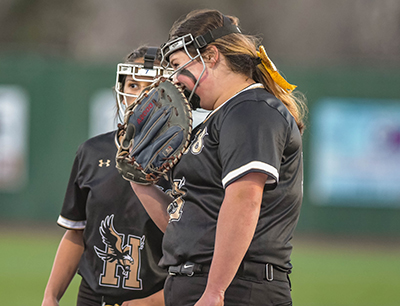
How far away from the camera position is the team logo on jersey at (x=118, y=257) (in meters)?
3.03

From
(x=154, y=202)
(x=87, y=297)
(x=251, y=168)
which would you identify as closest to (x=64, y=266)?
(x=87, y=297)

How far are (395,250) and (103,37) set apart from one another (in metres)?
14.0

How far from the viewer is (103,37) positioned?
21422 mm

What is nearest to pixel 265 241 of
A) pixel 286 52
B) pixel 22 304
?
pixel 22 304

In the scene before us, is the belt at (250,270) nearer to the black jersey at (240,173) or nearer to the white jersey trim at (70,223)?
the black jersey at (240,173)

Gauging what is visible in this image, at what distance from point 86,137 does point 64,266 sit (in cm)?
861

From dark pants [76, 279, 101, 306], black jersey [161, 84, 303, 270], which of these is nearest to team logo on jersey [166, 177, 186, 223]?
black jersey [161, 84, 303, 270]

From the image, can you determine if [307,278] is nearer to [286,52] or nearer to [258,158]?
[258,158]

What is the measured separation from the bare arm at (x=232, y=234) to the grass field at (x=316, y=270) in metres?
4.97

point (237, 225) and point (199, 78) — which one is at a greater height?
point (199, 78)

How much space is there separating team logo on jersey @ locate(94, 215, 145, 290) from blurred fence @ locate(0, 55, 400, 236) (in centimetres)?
842

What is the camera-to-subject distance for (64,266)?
3193 millimetres

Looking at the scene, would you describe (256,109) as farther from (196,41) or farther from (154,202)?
(154,202)

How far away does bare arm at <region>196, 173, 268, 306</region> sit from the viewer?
2.11 metres
